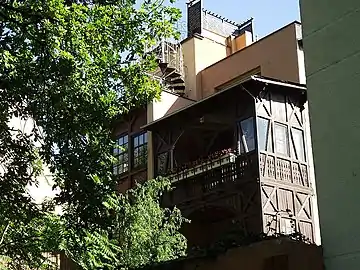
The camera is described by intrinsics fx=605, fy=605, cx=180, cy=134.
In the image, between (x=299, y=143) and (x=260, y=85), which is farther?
(x=299, y=143)

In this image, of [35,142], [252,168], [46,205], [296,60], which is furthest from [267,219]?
[35,142]

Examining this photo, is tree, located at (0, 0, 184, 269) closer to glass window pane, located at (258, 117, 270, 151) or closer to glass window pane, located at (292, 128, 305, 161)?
glass window pane, located at (258, 117, 270, 151)

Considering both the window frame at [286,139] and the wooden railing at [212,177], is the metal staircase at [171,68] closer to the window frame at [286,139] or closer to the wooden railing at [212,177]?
the wooden railing at [212,177]

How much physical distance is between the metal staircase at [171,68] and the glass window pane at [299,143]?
563 centimetres

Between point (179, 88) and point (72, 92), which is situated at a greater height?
point (179, 88)

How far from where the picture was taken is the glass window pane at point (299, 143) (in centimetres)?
1928

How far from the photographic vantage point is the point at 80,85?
948 cm

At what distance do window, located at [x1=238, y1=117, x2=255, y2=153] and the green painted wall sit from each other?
11445 mm

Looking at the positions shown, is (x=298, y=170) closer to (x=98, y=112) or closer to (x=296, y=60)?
(x=296, y=60)

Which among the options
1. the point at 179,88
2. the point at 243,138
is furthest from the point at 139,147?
the point at 243,138

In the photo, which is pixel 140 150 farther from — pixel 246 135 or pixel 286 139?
pixel 286 139

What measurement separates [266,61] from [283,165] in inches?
166

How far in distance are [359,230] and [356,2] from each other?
247 centimetres

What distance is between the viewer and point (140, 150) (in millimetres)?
22781
